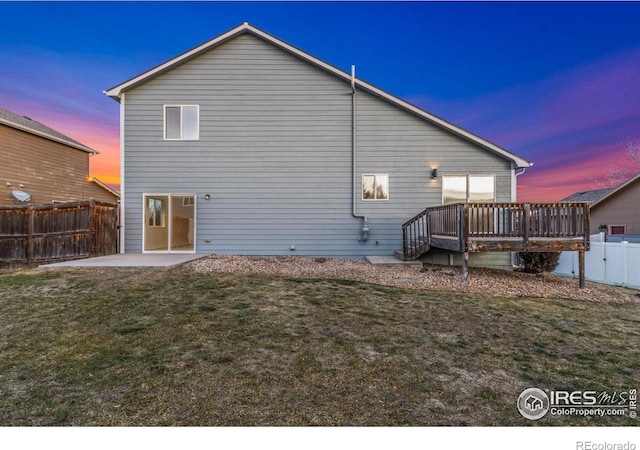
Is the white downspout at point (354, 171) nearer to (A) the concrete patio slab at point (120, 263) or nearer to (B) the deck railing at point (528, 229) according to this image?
(B) the deck railing at point (528, 229)

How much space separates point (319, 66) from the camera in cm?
981

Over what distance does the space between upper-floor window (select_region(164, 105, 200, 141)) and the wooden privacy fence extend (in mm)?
3090

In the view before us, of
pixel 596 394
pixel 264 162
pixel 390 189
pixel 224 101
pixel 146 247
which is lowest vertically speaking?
pixel 596 394

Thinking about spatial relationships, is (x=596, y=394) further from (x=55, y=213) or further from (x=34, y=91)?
(x=34, y=91)

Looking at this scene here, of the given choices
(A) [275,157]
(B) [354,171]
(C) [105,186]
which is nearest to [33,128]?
(C) [105,186]

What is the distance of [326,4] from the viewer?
1074cm

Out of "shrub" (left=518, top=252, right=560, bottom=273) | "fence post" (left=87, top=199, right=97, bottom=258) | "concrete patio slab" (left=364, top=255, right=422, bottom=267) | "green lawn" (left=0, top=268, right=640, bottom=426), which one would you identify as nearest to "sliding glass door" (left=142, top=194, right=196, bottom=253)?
"fence post" (left=87, top=199, right=97, bottom=258)

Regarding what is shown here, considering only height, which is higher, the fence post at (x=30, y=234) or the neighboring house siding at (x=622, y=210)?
the neighboring house siding at (x=622, y=210)

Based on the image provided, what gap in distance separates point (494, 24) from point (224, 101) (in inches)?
442

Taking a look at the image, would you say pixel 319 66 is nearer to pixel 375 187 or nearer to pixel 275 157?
pixel 275 157

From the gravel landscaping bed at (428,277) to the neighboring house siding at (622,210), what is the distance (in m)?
12.8

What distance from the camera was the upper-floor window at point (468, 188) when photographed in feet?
32.1

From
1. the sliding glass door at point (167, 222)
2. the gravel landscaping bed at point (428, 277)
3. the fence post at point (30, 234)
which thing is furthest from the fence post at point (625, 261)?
the fence post at point (30, 234)
